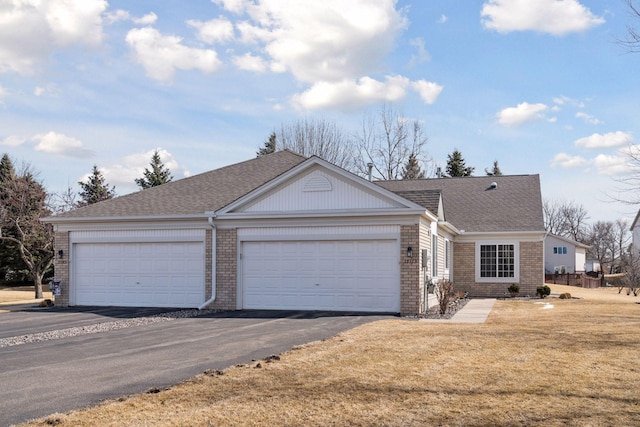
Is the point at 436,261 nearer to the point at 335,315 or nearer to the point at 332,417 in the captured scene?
the point at 335,315

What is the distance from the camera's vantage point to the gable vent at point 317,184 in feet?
59.1

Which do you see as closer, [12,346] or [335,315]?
[12,346]

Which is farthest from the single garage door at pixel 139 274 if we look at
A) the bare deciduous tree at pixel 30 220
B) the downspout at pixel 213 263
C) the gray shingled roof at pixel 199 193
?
the bare deciduous tree at pixel 30 220

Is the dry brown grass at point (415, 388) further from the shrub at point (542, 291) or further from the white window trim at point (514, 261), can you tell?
the white window trim at point (514, 261)

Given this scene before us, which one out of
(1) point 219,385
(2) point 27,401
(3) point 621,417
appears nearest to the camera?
(3) point 621,417

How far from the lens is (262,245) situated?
1859 centimetres

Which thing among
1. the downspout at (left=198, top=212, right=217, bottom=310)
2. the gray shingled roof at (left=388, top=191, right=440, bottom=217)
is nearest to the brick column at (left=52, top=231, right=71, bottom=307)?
the downspout at (left=198, top=212, right=217, bottom=310)

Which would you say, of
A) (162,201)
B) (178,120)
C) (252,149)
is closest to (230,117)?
(178,120)

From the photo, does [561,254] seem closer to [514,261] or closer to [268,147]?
[268,147]

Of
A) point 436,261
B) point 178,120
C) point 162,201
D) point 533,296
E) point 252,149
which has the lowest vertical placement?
point 533,296

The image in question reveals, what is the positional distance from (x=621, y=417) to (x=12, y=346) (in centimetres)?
1033

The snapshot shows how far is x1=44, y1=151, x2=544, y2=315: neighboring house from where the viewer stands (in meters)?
17.4

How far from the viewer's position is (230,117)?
78.4ft

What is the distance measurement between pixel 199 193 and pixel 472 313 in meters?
10.1
